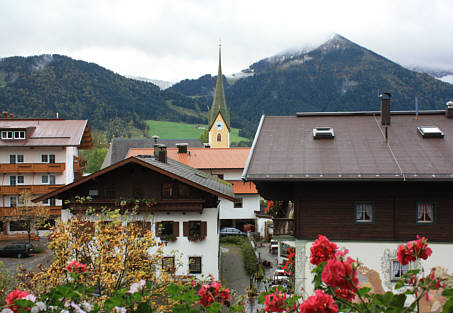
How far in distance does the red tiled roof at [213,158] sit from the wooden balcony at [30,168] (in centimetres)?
819

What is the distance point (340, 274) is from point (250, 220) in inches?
1419

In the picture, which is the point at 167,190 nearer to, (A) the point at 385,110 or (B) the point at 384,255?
(B) the point at 384,255

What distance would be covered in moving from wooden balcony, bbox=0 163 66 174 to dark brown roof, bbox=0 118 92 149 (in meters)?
1.62

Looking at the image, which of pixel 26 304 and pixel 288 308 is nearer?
pixel 26 304

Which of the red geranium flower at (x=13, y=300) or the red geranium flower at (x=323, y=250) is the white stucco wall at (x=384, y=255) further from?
the red geranium flower at (x=13, y=300)

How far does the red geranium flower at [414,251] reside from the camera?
3.59 meters

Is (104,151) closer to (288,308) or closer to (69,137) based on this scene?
(69,137)

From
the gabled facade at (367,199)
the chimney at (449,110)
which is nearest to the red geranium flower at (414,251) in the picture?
the gabled facade at (367,199)

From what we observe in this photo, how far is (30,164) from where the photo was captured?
34.2 metres

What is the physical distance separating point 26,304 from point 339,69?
206 metres

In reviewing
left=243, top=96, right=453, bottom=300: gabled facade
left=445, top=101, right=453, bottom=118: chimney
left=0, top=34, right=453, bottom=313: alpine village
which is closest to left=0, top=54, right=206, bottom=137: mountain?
left=0, top=34, right=453, bottom=313: alpine village

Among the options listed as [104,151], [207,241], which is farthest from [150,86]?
[207,241]

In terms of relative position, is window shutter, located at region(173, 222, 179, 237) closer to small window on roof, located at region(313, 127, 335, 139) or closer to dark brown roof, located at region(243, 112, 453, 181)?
dark brown roof, located at region(243, 112, 453, 181)

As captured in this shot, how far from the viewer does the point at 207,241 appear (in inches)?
787
